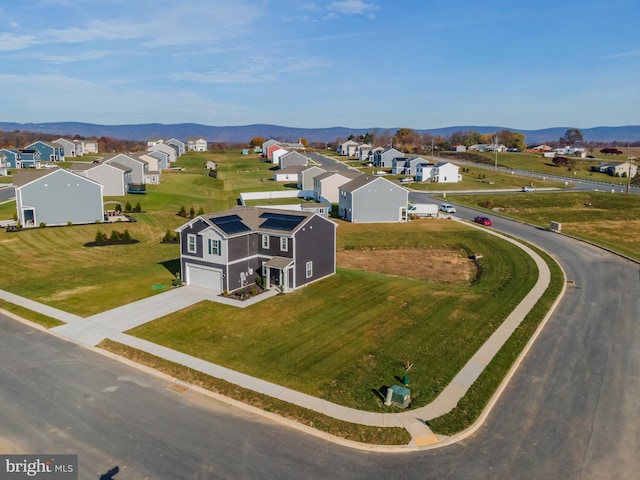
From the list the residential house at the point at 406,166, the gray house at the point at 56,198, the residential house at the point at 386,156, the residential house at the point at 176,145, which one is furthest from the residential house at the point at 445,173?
the residential house at the point at 176,145

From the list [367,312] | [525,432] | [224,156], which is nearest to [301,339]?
[367,312]

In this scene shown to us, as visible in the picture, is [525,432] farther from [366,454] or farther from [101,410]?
[101,410]

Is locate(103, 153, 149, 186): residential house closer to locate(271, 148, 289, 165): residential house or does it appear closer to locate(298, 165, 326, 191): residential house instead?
locate(298, 165, 326, 191): residential house

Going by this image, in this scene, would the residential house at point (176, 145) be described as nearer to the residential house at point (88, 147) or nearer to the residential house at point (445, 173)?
the residential house at point (88, 147)

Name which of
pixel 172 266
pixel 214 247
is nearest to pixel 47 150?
pixel 172 266

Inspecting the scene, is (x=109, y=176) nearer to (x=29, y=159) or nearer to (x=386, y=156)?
(x=29, y=159)

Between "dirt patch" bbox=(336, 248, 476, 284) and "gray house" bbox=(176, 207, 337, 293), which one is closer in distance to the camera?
"gray house" bbox=(176, 207, 337, 293)

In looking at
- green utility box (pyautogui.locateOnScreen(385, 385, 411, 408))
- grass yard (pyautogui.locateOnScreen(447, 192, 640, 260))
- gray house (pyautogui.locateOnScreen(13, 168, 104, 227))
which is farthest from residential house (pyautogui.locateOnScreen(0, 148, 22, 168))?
green utility box (pyautogui.locateOnScreen(385, 385, 411, 408))
